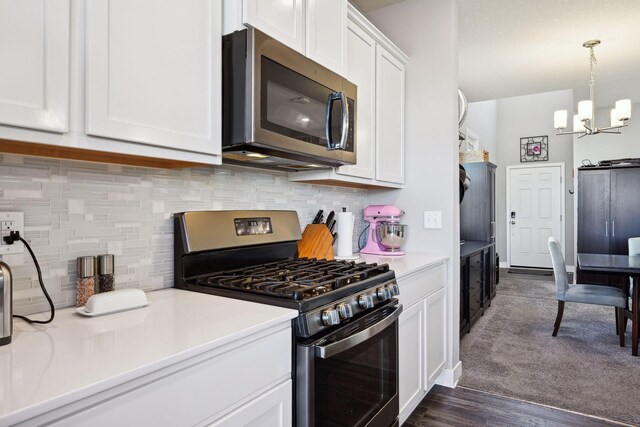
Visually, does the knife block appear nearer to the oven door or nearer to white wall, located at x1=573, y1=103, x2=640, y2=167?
the oven door

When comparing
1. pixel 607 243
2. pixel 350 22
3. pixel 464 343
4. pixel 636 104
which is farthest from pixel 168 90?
pixel 636 104

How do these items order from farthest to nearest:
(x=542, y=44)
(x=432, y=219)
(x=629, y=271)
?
(x=542, y=44) < (x=629, y=271) < (x=432, y=219)

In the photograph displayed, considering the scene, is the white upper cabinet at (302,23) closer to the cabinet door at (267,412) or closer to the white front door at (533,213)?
the cabinet door at (267,412)

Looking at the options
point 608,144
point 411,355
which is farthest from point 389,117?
point 608,144

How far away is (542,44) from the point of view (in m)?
3.71

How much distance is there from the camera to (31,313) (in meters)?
1.11

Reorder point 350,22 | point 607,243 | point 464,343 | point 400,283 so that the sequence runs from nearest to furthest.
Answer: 1. point 400,283
2. point 350,22
3. point 464,343
4. point 607,243

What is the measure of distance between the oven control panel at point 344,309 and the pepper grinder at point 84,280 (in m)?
0.66

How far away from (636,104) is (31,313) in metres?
7.94

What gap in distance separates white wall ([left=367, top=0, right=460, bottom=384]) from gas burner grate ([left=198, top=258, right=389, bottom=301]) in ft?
3.43

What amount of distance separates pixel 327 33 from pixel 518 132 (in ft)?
23.4

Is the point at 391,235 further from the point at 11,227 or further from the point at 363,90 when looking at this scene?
the point at 11,227

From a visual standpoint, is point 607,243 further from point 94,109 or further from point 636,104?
point 94,109

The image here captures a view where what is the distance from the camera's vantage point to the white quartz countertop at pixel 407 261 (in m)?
1.99
